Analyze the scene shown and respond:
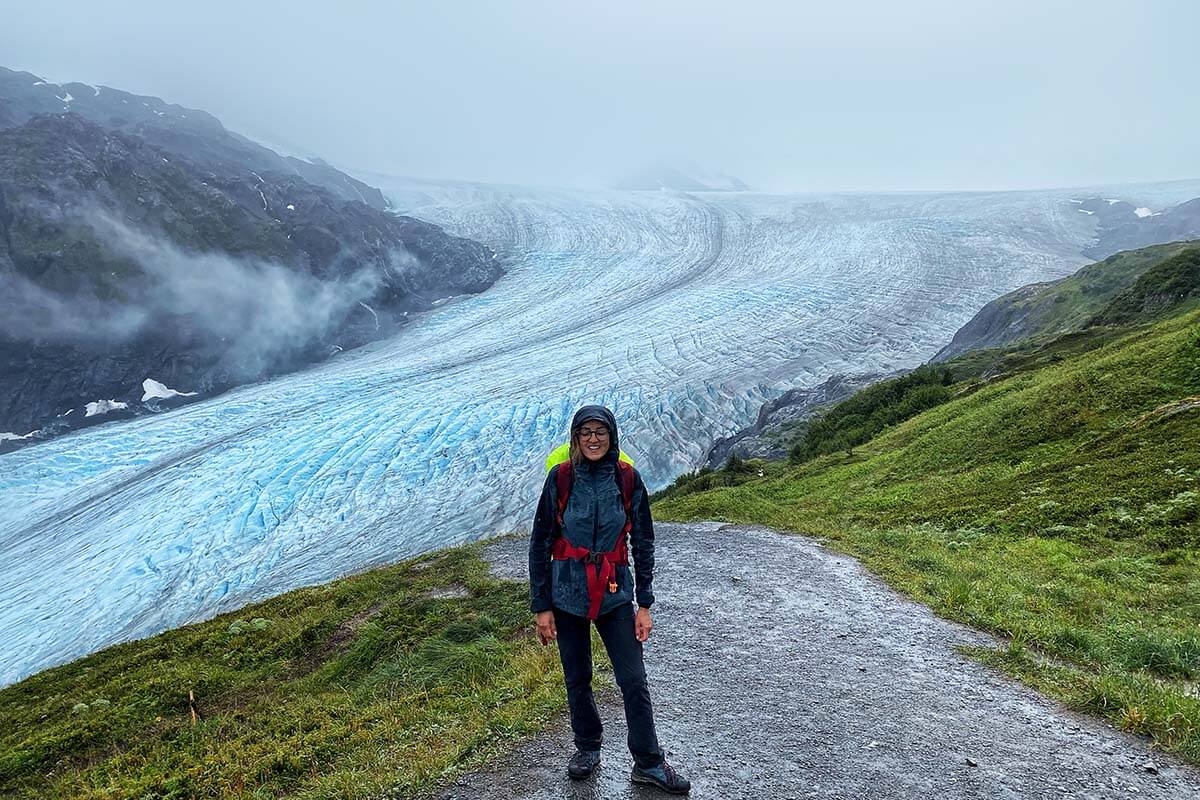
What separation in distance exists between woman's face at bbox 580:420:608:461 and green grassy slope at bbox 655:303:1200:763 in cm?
348

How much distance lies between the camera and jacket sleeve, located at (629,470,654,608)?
327 centimetres

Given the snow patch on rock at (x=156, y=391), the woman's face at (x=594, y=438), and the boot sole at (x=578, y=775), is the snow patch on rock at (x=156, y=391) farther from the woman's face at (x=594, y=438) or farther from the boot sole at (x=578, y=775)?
the woman's face at (x=594, y=438)

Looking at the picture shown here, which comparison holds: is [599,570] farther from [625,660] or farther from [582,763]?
[582,763]

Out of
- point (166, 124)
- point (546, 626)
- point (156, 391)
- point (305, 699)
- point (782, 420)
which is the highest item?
point (166, 124)

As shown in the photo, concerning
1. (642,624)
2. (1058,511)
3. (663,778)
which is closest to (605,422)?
(642,624)

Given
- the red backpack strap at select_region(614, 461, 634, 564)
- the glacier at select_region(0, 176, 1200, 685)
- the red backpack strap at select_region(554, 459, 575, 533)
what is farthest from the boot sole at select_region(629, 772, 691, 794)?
the glacier at select_region(0, 176, 1200, 685)

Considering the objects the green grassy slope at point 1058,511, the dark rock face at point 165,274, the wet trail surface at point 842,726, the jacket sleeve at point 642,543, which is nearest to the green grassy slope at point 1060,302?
the green grassy slope at point 1058,511

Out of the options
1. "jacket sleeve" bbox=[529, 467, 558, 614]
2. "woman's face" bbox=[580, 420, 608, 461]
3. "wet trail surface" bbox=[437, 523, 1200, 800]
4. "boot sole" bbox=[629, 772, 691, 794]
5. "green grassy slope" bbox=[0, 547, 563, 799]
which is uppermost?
"woman's face" bbox=[580, 420, 608, 461]

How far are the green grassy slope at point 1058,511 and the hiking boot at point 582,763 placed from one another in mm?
3107

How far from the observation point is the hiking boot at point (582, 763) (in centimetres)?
342

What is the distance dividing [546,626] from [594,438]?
103cm

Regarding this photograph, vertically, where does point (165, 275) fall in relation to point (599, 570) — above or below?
above

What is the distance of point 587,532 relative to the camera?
3.21 metres

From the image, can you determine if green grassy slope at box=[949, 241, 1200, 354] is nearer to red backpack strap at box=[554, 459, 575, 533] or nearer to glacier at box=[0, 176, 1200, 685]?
glacier at box=[0, 176, 1200, 685]
